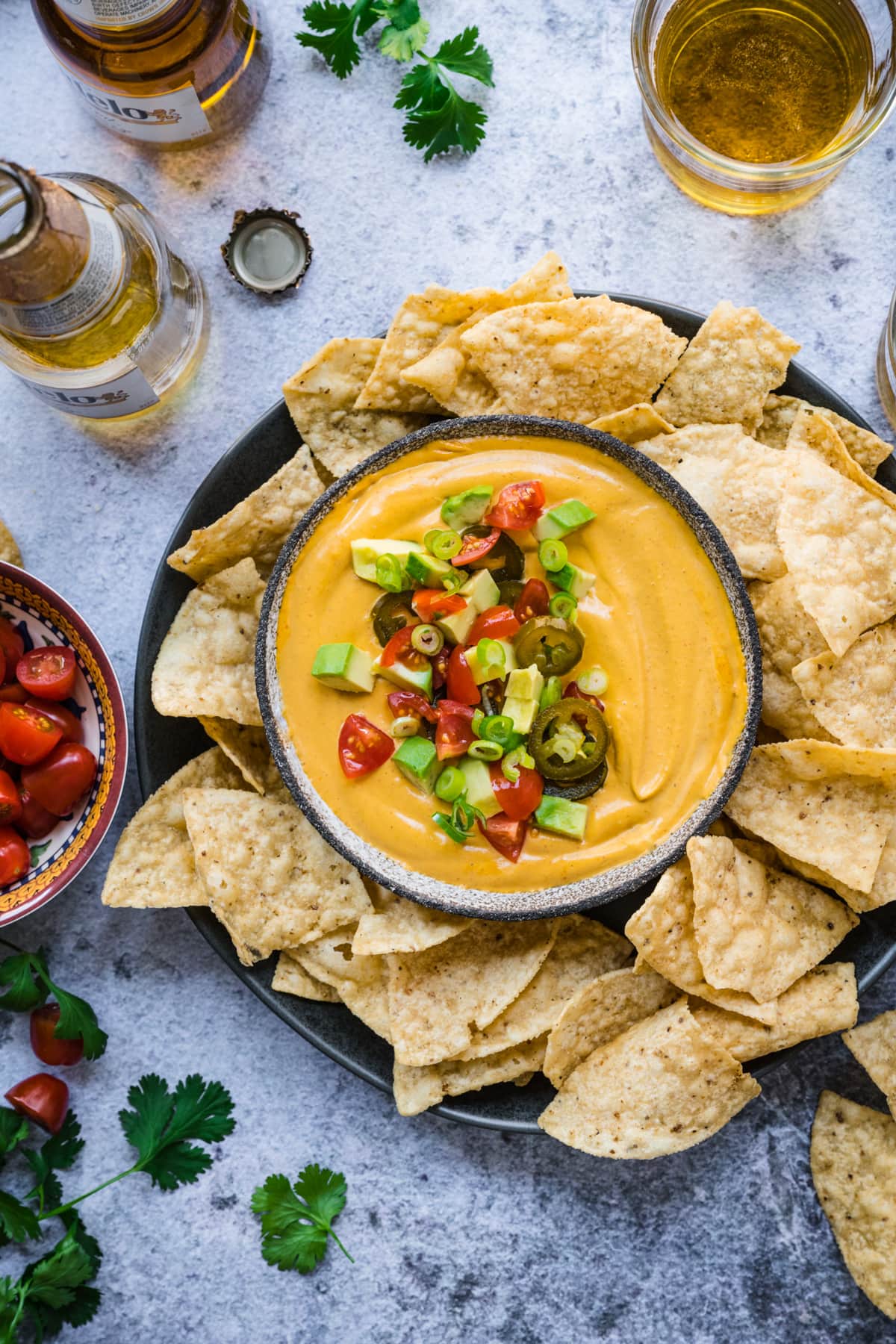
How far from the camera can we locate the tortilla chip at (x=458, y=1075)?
2.97m

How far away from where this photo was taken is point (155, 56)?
2939 mm

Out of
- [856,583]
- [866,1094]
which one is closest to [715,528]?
[856,583]

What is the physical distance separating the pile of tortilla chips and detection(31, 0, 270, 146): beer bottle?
78 cm

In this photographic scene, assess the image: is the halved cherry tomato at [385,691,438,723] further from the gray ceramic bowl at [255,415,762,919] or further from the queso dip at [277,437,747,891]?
the gray ceramic bowl at [255,415,762,919]

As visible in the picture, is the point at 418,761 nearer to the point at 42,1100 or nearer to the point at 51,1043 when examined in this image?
the point at 51,1043

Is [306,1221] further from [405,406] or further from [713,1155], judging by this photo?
[405,406]

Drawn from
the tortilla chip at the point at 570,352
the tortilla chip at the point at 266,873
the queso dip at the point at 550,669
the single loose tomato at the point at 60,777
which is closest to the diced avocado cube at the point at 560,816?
the queso dip at the point at 550,669

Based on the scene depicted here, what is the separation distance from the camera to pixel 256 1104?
3289mm

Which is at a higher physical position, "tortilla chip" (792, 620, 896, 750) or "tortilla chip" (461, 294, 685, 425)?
"tortilla chip" (461, 294, 685, 425)

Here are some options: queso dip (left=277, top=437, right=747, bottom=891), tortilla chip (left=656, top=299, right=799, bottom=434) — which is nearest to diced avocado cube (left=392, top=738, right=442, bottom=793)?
queso dip (left=277, top=437, right=747, bottom=891)

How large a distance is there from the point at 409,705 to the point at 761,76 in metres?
1.96

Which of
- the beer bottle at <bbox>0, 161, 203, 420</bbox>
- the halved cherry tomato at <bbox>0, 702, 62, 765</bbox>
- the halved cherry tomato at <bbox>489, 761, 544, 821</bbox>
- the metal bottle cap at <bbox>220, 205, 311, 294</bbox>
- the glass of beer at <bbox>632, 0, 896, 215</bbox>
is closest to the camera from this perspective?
the beer bottle at <bbox>0, 161, 203, 420</bbox>

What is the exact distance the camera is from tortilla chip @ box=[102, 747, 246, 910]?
2996mm

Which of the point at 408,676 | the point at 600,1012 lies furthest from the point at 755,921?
the point at 408,676
